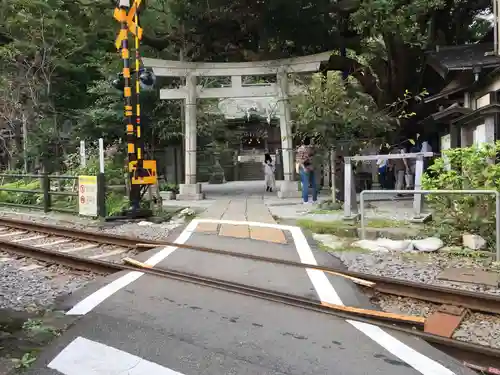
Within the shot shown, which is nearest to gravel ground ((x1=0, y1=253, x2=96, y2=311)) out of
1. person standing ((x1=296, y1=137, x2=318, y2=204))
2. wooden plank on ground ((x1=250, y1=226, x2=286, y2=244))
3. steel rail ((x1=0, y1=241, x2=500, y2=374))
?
steel rail ((x1=0, y1=241, x2=500, y2=374))

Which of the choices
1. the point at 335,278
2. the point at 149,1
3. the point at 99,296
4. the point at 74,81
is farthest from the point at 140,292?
the point at 74,81

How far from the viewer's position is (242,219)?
11.4 m

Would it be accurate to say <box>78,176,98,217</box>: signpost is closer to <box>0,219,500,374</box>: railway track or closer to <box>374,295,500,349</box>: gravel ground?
<box>0,219,500,374</box>: railway track

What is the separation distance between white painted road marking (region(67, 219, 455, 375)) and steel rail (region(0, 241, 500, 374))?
0.69 feet

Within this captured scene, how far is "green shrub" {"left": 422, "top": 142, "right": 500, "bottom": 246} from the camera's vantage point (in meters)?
7.77

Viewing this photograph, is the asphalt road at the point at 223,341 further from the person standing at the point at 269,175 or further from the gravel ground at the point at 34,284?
the person standing at the point at 269,175

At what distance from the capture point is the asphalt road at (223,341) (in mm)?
3541

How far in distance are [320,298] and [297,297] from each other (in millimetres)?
263

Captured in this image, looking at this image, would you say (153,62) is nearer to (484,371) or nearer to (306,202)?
(306,202)

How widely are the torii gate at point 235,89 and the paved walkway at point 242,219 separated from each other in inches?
98.4

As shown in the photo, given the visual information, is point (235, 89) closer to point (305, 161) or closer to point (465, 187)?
point (305, 161)

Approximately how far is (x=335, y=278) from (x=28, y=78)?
1690cm

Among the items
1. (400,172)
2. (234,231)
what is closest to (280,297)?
(234,231)

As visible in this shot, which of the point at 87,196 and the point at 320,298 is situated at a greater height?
the point at 87,196
